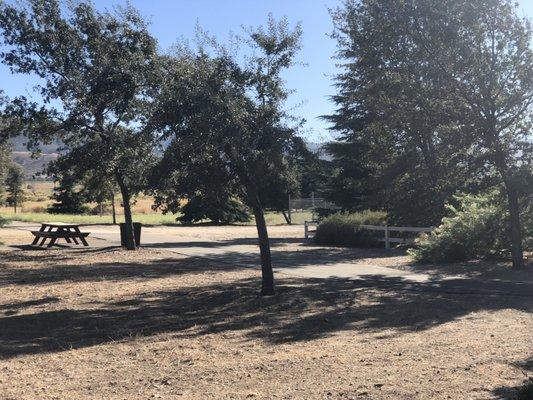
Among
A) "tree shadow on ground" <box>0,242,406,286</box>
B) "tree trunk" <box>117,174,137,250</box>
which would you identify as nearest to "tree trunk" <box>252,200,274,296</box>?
"tree shadow on ground" <box>0,242,406,286</box>

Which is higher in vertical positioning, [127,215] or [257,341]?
[127,215]

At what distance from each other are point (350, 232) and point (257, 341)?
15.4 m

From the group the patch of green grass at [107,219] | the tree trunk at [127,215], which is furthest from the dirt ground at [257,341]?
the patch of green grass at [107,219]

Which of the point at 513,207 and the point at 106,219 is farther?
the point at 106,219

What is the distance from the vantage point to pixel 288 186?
418 inches

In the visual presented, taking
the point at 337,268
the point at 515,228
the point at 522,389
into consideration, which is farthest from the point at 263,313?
the point at 515,228

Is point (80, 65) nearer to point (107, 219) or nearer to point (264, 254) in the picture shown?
point (264, 254)

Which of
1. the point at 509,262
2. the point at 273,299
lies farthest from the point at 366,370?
the point at 509,262

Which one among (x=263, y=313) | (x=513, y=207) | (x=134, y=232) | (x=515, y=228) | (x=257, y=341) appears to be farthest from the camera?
(x=134, y=232)

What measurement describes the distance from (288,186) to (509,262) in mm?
6413

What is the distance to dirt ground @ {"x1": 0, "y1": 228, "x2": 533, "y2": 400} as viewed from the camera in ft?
16.9

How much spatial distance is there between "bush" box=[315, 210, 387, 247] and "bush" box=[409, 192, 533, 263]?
612cm

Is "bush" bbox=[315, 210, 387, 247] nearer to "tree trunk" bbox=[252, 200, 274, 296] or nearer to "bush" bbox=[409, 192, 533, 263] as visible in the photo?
"bush" bbox=[409, 192, 533, 263]

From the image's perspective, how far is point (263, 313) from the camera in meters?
8.92
